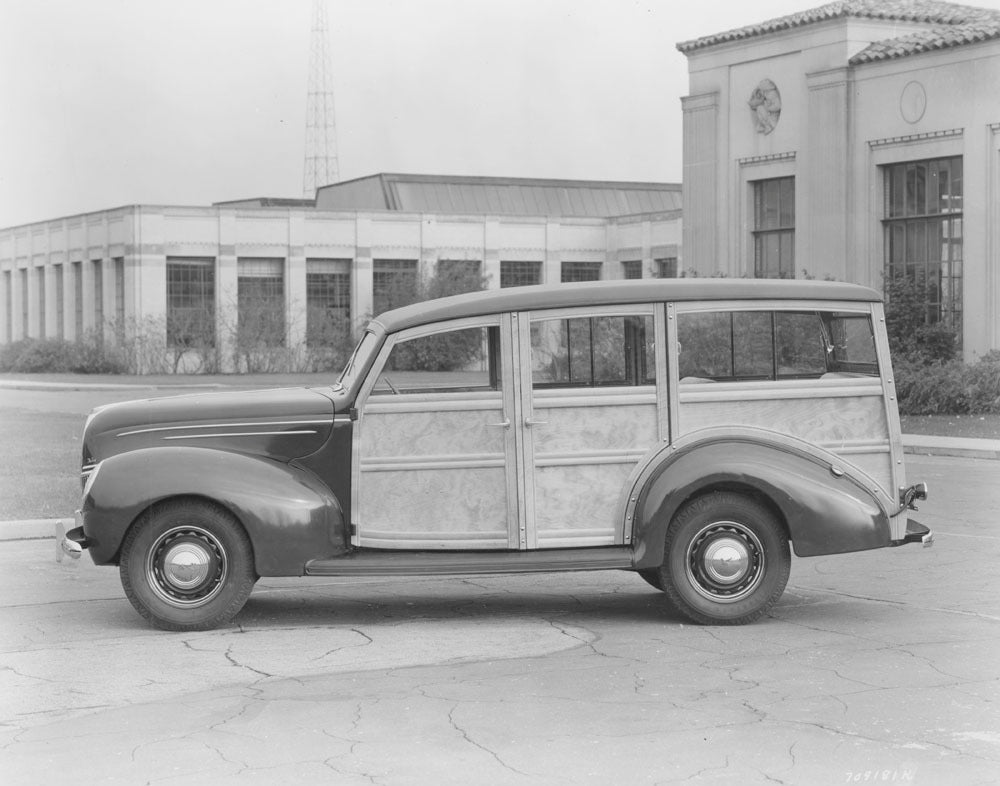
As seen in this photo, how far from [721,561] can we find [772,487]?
1.69ft

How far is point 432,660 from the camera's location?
7.21 meters

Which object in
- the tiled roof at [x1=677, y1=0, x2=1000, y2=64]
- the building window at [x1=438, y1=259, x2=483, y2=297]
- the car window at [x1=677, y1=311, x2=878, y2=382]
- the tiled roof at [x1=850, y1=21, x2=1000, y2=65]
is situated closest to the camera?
the car window at [x1=677, y1=311, x2=878, y2=382]

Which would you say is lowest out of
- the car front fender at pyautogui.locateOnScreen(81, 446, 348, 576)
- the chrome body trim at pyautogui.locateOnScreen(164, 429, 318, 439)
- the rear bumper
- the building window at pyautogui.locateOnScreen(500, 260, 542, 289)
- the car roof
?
the rear bumper

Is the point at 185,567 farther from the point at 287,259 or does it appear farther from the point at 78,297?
the point at 78,297

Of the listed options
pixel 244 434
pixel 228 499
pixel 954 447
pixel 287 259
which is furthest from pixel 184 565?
pixel 287 259

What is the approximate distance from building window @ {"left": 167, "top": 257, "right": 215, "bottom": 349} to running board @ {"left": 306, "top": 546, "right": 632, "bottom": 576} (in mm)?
52955

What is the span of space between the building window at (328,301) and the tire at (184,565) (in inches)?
2108

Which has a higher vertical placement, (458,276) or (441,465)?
(458,276)

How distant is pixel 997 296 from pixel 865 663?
22735 mm

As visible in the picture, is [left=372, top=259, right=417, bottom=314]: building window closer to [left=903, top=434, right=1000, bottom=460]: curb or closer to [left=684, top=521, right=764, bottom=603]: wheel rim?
[left=903, top=434, right=1000, bottom=460]: curb

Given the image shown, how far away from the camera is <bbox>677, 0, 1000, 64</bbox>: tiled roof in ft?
93.1

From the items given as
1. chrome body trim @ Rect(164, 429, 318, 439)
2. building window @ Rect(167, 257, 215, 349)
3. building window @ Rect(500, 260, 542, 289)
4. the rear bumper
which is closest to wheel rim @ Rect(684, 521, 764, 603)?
the rear bumper

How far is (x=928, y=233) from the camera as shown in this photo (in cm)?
2953

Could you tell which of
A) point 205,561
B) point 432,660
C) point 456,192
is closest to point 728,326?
point 432,660
